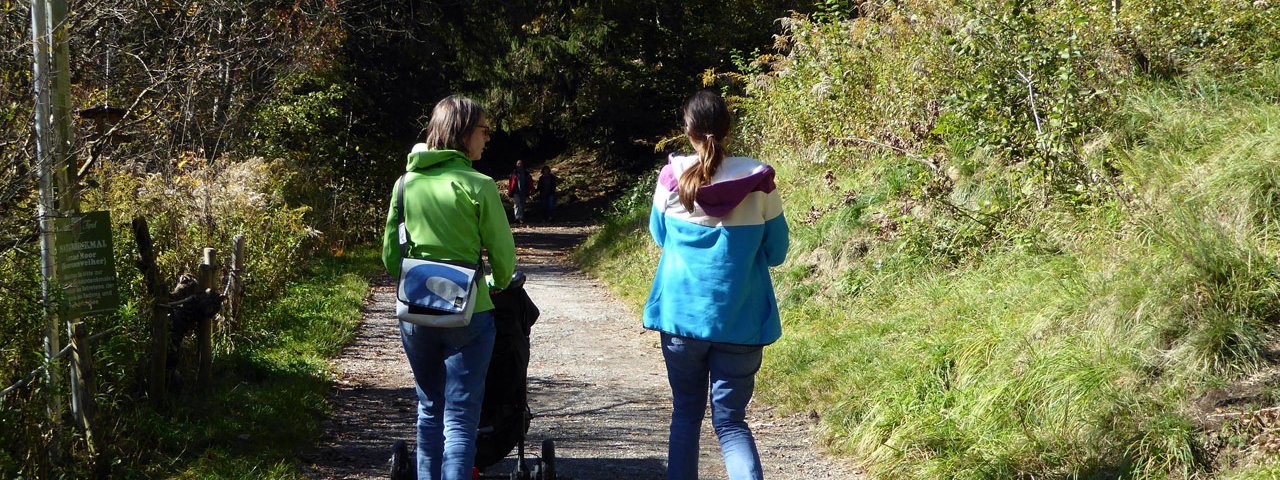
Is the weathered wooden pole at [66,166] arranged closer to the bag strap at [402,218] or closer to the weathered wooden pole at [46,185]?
the weathered wooden pole at [46,185]

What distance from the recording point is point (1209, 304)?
5027 mm

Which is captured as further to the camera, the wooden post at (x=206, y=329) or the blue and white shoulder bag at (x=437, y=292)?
the wooden post at (x=206, y=329)

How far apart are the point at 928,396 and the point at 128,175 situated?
5.61 m

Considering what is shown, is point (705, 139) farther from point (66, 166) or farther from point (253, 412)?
point (253, 412)

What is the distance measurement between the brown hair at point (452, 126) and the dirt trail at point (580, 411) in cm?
209

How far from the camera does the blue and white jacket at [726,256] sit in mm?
4246

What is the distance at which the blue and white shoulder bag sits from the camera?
4215mm

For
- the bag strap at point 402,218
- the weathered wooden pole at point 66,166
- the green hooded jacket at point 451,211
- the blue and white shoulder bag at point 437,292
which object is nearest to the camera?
the blue and white shoulder bag at point 437,292

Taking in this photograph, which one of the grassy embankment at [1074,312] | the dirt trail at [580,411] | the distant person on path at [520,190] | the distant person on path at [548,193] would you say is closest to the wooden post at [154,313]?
the dirt trail at [580,411]

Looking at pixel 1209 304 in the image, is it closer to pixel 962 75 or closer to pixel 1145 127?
pixel 1145 127

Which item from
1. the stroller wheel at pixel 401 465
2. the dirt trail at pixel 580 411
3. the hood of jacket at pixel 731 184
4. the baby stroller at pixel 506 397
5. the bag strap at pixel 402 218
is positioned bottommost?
the dirt trail at pixel 580 411

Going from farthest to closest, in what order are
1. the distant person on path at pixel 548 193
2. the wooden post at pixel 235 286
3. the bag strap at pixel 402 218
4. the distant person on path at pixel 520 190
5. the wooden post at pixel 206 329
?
the distant person on path at pixel 548 193, the distant person on path at pixel 520 190, the wooden post at pixel 235 286, the wooden post at pixel 206 329, the bag strap at pixel 402 218

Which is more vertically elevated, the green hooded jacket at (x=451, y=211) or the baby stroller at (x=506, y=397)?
the green hooded jacket at (x=451, y=211)

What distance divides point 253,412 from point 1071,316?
4597 mm
